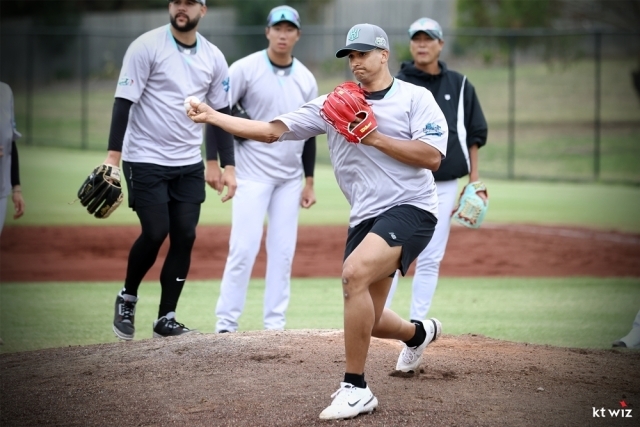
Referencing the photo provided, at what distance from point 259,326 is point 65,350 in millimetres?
2191

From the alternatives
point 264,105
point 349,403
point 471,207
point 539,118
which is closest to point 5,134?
point 264,105

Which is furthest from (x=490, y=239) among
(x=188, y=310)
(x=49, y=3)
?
(x=49, y=3)

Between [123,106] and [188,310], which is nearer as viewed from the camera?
[123,106]

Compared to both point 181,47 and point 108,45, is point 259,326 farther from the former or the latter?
point 108,45

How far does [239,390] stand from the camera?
16.4 feet

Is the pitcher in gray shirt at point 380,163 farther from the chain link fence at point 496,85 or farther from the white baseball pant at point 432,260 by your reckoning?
the chain link fence at point 496,85

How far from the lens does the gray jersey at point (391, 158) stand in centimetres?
504

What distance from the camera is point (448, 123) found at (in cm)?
700

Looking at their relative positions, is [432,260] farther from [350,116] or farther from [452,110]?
[350,116]

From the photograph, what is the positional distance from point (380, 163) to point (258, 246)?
2.40 metres

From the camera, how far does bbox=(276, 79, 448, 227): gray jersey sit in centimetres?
504

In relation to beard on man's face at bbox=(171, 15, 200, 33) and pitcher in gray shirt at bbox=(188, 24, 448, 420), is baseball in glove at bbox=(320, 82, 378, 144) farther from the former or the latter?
beard on man's face at bbox=(171, 15, 200, 33)

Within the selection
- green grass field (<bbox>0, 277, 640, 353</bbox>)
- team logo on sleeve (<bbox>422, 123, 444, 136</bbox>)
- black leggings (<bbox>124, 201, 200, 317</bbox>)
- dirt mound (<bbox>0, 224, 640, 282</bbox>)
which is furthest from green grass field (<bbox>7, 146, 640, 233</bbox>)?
team logo on sleeve (<bbox>422, 123, 444, 136</bbox>)

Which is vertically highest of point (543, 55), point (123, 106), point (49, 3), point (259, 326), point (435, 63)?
point (49, 3)
